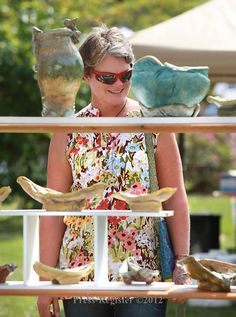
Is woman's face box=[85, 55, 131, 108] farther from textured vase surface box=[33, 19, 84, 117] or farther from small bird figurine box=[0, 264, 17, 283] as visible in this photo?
small bird figurine box=[0, 264, 17, 283]

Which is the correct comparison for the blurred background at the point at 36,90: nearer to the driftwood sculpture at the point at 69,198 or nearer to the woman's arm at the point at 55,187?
the woman's arm at the point at 55,187

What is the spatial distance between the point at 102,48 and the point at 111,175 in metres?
0.49

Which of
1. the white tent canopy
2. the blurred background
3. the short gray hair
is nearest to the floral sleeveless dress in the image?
the short gray hair

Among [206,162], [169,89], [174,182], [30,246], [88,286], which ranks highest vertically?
[206,162]

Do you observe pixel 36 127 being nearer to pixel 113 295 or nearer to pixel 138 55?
pixel 113 295

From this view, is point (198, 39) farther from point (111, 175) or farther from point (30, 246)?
point (30, 246)

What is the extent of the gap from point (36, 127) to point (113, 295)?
24.5 inches

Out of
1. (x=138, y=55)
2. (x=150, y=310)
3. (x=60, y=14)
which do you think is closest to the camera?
(x=150, y=310)

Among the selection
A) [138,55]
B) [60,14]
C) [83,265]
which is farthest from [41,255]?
[60,14]

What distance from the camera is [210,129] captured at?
383 centimetres

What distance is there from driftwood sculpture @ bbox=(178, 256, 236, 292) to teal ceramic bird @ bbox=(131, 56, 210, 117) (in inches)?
20.7

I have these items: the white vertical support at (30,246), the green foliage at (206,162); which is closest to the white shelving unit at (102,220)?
the white vertical support at (30,246)

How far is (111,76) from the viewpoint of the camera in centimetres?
418

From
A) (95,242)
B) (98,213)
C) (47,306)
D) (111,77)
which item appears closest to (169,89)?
(111,77)
